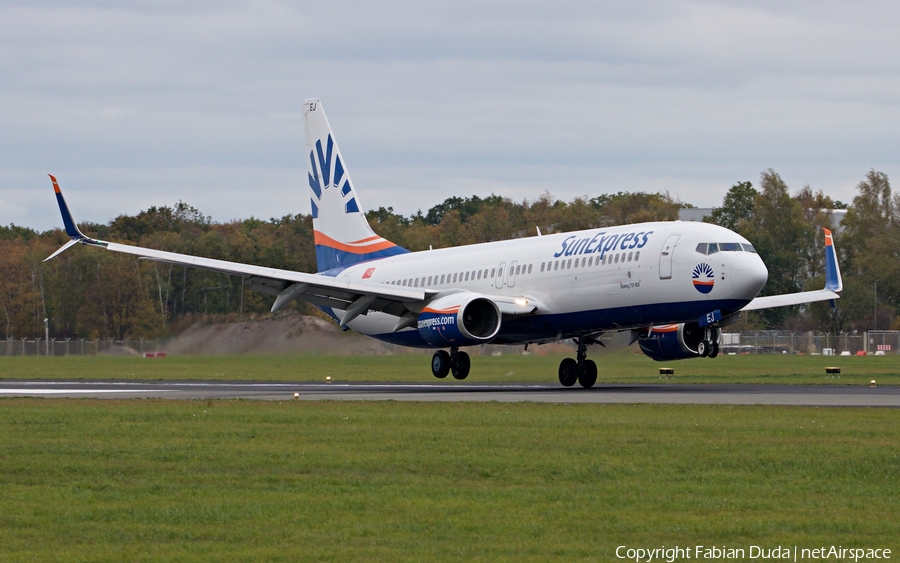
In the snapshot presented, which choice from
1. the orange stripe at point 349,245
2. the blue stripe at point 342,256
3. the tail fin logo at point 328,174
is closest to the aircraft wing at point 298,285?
the blue stripe at point 342,256

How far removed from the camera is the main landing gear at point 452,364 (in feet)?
133

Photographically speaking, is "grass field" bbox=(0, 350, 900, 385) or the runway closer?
the runway

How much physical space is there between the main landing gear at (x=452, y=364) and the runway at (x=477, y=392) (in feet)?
1.64

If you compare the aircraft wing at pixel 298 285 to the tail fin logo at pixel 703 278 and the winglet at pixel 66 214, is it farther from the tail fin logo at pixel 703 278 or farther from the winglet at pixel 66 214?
the tail fin logo at pixel 703 278

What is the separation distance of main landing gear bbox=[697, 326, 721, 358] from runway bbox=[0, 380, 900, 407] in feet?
3.35

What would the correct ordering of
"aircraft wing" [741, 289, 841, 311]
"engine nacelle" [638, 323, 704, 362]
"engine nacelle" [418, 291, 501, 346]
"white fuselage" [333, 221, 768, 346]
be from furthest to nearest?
"aircraft wing" [741, 289, 841, 311]
"engine nacelle" [638, 323, 704, 362]
"engine nacelle" [418, 291, 501, 346]
"white fuselage" [333, 221, 768, 346]

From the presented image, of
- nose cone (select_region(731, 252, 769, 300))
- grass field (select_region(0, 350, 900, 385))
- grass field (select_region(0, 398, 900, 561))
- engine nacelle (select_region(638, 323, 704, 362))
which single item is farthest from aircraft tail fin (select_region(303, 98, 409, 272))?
grass field (select_region(0, 398, 900, 561))

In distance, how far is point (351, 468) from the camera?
664 inches

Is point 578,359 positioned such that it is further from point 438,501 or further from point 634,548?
point 634,548

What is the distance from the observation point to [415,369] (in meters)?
54.0

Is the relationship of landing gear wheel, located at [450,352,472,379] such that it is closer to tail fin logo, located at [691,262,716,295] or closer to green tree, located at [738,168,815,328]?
tail fin logo, located at [691,262,716,295]

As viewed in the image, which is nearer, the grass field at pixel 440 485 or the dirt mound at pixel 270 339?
the grass field at pixel 440 485

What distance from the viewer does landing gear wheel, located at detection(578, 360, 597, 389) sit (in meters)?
39.2

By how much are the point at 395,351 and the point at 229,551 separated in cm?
5426
